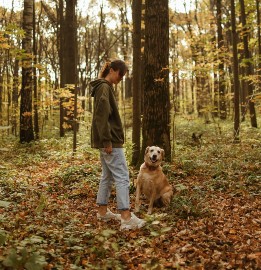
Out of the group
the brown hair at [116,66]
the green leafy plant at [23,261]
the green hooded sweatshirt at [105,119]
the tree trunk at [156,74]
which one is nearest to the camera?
the green leafy plant at [23,261]

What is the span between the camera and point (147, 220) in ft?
14.4

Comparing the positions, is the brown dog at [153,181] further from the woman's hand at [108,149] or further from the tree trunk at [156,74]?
the tree trunk at [156,74]

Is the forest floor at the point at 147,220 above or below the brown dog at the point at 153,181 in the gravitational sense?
below

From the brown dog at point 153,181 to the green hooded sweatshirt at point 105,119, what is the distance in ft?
3.98

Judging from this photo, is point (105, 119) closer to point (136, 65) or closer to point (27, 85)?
point (136, 65)

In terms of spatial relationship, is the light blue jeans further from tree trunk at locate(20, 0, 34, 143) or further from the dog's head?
tree trunk at locate(20, 0, 34, 143)

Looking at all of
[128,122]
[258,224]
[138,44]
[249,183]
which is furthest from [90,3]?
[258,224]

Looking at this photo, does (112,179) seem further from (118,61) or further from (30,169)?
(30,169)

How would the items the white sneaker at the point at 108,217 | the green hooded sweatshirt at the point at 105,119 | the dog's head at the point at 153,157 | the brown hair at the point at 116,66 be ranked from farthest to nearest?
the dog's head at the point at 153,157, the white sneaker at the point at 108,217, the brown hair at the point at 116,66, the green hooded sweatshirt at the point at 105,119

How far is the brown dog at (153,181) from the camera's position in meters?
6.22

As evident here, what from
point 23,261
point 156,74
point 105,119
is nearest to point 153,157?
point 105,119

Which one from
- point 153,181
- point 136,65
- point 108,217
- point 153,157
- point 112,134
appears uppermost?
point 136,65

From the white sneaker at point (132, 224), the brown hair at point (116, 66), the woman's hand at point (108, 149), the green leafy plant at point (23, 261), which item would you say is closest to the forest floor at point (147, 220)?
the green leafy plant at point (23, 261)

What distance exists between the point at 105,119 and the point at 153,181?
73.5 inches
